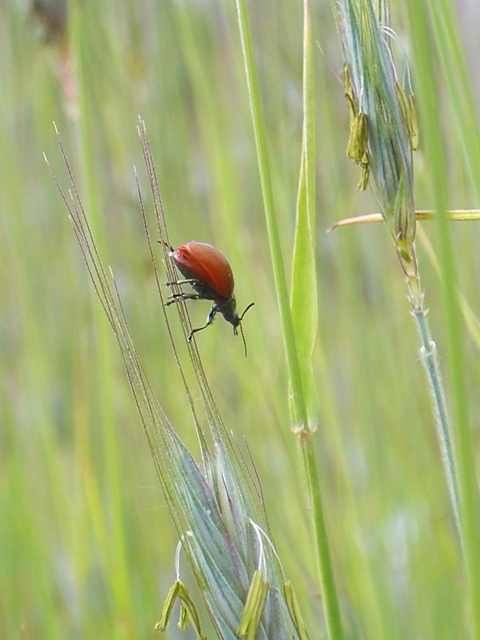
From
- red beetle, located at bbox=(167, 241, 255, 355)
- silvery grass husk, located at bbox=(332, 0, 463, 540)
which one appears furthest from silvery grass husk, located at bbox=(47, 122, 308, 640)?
red beetle, located at bbox=(167, 241, 255, 355)

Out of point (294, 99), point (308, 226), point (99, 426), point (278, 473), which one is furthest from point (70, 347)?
point (308, 226)

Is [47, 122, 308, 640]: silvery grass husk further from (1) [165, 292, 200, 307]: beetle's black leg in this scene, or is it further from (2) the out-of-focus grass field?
(2) the out-of-focus grass field

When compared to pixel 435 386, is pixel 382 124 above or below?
above

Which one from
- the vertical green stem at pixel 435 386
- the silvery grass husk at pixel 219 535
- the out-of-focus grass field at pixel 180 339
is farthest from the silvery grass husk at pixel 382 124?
the out-of-focus grass field at pixel 180 339

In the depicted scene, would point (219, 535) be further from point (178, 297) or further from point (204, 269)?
point (204, 269)

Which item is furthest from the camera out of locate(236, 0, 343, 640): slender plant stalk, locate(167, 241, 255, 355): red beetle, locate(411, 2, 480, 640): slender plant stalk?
locate(167, 241, 255, 355): red beetle

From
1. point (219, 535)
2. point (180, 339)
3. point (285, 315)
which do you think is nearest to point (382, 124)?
point (285, 315)

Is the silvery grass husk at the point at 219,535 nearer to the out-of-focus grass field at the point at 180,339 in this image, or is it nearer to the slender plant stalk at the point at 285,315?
the slender plant stalk at the point at 285,315
